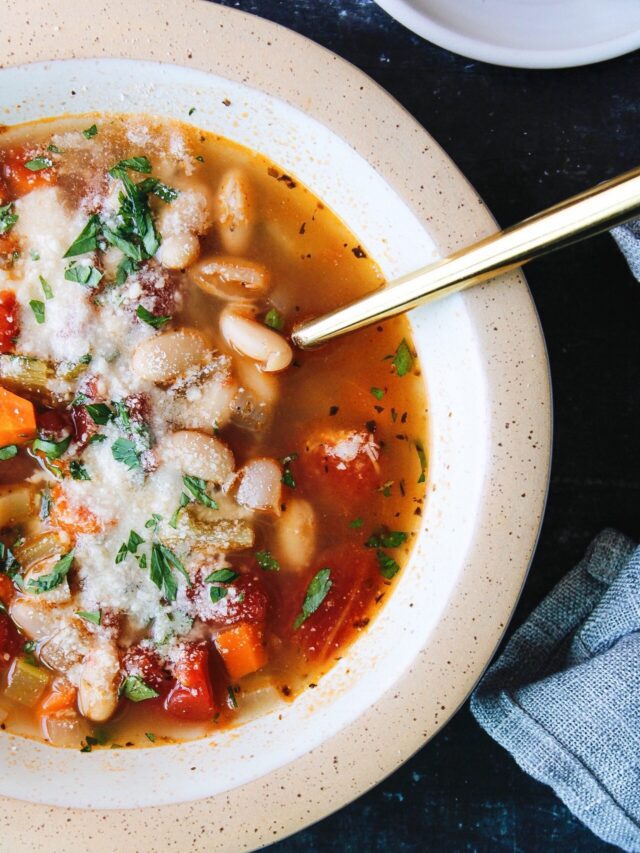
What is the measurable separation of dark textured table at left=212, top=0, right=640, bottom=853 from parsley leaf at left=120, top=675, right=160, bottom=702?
0.53 meters

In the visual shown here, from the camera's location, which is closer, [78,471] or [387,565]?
[78,471]

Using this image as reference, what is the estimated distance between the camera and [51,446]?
74.5 inches

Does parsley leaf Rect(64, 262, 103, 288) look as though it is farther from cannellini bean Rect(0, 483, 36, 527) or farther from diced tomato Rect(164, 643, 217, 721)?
diced tomato Rect(164, 643, 217, 721)

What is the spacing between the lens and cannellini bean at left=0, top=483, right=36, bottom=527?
1954mm

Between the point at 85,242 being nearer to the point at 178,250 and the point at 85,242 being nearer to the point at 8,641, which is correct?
the point at 178,250

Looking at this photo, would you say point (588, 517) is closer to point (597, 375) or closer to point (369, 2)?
point (597, 375)

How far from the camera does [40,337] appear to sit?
1.88 meters

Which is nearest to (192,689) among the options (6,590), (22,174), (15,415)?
(6,590)

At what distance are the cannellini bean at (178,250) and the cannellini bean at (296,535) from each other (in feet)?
2.04

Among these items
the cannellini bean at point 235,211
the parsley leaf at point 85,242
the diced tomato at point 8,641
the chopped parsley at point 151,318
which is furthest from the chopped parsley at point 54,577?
the cannellini bean at point 235,211

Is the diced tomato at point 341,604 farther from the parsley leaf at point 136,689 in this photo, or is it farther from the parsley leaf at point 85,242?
the parsley leaf at point 85,242

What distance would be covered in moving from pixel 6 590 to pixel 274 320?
91cm

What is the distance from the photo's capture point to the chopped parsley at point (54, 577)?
6.27 feet

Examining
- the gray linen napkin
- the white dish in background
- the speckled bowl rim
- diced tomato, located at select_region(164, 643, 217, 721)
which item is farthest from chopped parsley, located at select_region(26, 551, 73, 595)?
the white dish in background
